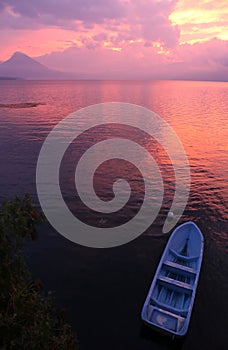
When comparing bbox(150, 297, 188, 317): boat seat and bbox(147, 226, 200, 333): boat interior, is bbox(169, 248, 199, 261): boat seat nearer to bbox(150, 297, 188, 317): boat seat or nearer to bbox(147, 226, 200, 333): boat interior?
bbox(147, 226, 200, 333): boat interior

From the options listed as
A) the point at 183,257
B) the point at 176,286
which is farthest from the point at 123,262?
the point at 176,286

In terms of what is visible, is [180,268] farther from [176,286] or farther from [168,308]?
[168,308]

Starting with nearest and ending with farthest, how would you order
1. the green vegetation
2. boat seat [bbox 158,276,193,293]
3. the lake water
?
the green vegetation < the lake water < boat seat [bbox 158,276,193,293]

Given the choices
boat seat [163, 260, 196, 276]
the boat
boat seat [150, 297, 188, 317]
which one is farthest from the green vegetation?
boat seat [163, 260, 196, 276]

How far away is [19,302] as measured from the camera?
835cm

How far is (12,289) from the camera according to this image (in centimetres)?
887

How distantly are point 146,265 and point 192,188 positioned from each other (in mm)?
16034

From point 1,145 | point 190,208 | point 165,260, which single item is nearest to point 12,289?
point 165,260

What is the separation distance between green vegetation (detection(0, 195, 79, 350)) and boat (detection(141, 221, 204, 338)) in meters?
7.35

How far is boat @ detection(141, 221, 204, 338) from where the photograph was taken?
569 inches

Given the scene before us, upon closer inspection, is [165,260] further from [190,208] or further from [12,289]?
[12,289]

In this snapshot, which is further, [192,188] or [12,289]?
[192,188]

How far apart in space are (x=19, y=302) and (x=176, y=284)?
37.4 ft

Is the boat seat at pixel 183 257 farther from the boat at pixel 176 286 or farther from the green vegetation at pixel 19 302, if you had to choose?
the green vegetation at pixel 19 302
